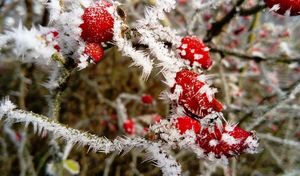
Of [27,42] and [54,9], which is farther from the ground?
[54,9]

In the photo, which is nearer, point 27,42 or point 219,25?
point 27,42

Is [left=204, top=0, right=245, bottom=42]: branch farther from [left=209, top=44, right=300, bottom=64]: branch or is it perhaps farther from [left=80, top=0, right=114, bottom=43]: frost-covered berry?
[left=80, top=0, right=114, bottom=43]: frost-covered berry

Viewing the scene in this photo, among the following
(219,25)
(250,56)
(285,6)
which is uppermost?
(219,25)

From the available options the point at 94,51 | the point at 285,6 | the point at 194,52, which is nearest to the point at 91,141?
the point at 94,51

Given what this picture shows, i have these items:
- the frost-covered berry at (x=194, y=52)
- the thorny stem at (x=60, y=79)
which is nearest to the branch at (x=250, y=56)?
the frost-covered berry at (x=194, y=52)

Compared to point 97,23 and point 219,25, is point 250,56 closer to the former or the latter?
point 219,25

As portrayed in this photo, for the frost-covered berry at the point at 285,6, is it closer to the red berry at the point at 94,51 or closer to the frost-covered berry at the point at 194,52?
the frost-covered berry at the point at 194,52

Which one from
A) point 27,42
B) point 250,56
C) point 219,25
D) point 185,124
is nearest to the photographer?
point 27,42

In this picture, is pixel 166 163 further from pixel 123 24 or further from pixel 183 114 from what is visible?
pixel 123 24

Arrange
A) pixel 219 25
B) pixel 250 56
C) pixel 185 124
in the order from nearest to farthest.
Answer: pixel 185 124 < pixel 250 56 < pixel 219 25
